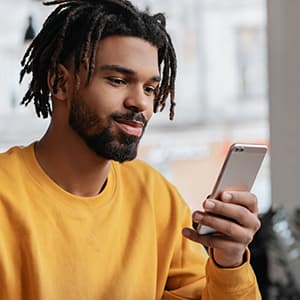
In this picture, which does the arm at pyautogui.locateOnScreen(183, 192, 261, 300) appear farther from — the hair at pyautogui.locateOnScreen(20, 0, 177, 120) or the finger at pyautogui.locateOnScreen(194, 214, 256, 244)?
the hair at pyautogui.locateOnScreen(20, 0, 177, 120)

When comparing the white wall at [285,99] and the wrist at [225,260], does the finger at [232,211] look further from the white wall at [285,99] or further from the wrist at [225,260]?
the white wall at [285,99]

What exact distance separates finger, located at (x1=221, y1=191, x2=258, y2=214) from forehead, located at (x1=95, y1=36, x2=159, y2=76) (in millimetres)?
174

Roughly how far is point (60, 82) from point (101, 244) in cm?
20

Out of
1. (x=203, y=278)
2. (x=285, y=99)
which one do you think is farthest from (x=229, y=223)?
(x=285, y=99)

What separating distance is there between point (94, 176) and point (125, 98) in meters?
0.11

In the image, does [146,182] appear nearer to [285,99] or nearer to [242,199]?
[242,199]

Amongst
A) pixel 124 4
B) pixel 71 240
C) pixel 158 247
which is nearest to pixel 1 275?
pixel 71 240

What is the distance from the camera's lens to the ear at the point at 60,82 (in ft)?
2.57

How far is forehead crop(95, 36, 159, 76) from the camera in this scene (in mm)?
764

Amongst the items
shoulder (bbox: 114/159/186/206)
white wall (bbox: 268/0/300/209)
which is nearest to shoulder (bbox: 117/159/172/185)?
shoulder (bbox: 114/159/186/206)

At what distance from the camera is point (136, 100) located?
77 centimetres

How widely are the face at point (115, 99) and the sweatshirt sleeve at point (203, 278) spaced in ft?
0.59

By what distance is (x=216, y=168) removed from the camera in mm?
1739

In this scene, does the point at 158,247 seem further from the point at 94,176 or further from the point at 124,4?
the point at 124,4
